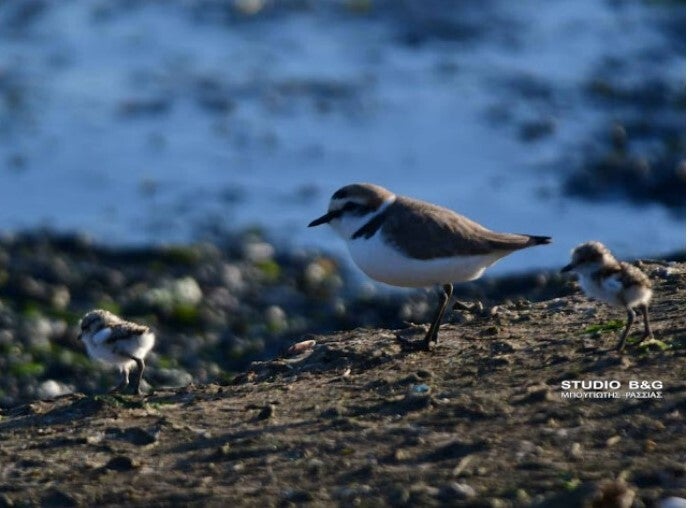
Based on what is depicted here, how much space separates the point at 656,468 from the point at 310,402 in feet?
7.17

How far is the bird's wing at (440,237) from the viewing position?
8281mm

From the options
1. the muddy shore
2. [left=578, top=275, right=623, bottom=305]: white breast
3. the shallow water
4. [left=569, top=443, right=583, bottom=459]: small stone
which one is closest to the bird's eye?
the muddy shore

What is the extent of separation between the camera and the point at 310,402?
7.57m

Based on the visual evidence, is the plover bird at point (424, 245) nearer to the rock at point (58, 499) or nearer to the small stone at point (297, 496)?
the small stone at point (297, 496)

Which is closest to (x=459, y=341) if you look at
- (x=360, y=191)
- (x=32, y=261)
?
(x=360, y=191)

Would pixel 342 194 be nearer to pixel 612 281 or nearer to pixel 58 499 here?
pixel 612 281

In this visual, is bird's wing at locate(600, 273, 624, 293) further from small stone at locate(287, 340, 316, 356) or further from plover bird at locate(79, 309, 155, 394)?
plover bird at locate(79, 309, 155, 394)

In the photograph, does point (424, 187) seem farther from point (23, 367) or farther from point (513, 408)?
point (513, 408)

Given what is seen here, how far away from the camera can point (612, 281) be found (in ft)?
24.7

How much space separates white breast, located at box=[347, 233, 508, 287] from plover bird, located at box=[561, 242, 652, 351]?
28.0 inches

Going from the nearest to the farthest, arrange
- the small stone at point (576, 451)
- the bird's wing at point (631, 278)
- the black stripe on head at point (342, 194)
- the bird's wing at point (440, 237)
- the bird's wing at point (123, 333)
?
the small stone at point (576, 451) → the bird's wing at point (631, 278) → the bird's wing at point (440, 237) → the bird's wing at point (123, 333) → the black stripe on head at point (342, 194)

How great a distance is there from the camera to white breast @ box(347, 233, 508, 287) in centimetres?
829

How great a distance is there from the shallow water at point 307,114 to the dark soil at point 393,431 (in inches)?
241

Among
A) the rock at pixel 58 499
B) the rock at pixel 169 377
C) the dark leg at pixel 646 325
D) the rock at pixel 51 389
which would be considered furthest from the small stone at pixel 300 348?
the rock at pixel 51 389
